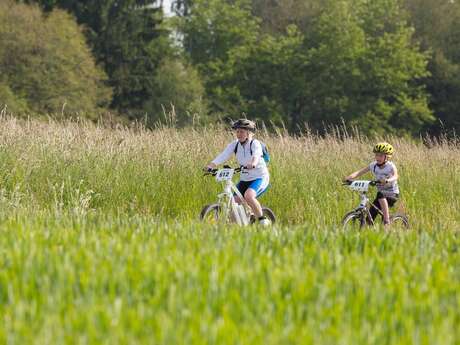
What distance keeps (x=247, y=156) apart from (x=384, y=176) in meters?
1.85

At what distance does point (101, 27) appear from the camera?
5197cm

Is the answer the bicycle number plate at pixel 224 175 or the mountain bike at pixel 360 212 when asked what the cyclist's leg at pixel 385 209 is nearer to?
the mountain bike at pixel 360 212

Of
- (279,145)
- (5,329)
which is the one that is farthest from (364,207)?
(5,329)

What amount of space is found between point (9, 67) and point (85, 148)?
32599 mm

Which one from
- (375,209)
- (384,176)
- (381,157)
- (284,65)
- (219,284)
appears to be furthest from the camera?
(284,65)

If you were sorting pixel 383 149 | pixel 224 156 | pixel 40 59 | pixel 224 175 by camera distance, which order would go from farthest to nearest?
pixel 40 59, pixel 383 149, pixel 224 156, pixel 224 175

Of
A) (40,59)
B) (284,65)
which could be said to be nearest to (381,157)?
(40,59)

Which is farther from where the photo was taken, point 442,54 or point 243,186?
point 442,54

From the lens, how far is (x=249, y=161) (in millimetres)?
10641

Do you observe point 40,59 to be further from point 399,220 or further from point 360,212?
point 360,212

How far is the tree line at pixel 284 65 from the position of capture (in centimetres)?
5041

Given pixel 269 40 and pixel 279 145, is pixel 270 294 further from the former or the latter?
pixel 269 40

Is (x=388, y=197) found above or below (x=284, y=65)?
above

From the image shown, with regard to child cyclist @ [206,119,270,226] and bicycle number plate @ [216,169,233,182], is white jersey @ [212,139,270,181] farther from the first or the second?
bicycle number plate @ [216,169,233,182]
